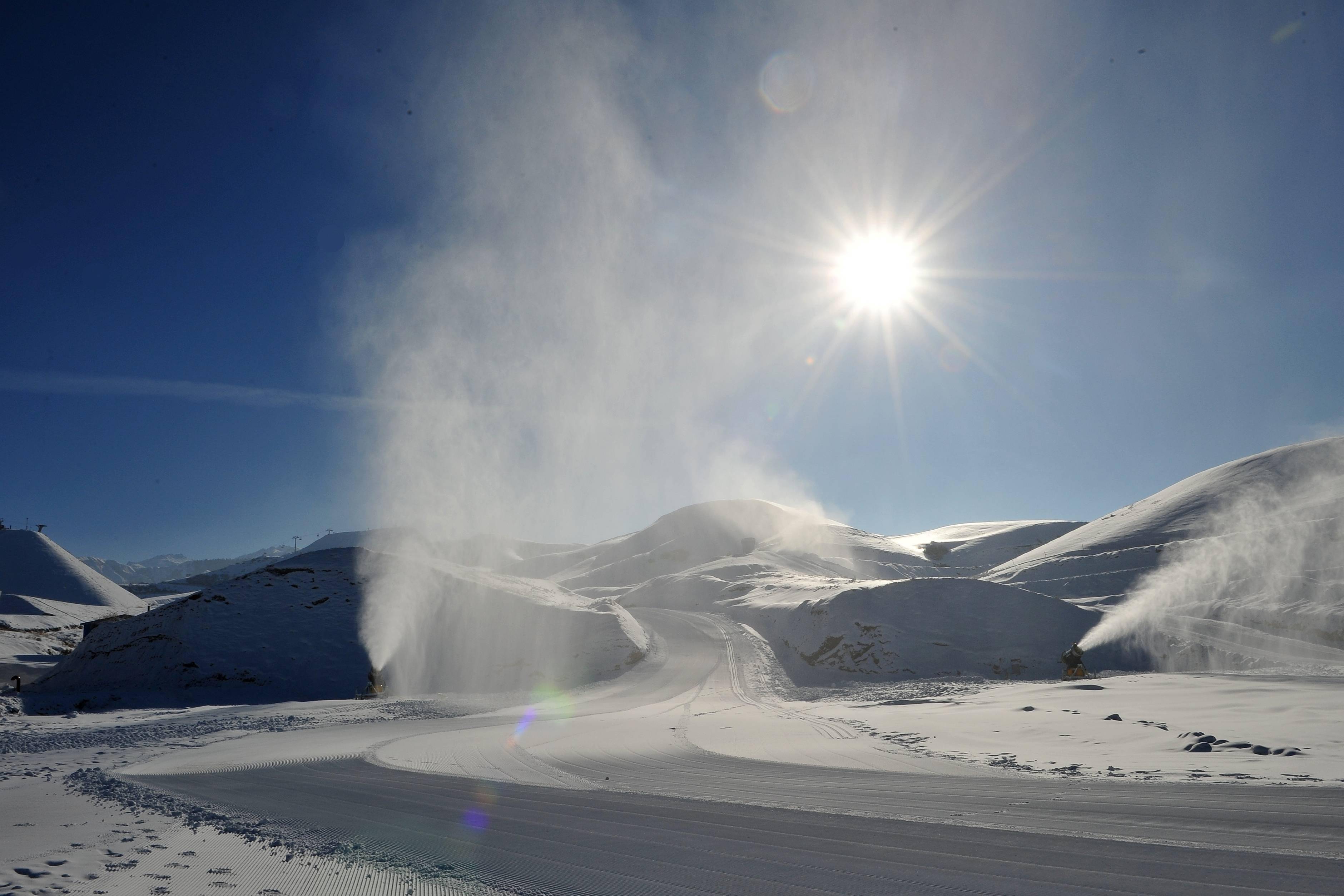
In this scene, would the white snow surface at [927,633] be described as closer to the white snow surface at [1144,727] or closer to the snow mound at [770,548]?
the white snow surface at [1144,727]

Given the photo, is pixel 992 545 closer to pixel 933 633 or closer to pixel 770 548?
pixel 770 548

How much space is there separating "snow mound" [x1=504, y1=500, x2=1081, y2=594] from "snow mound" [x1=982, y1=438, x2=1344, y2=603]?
92.4 feet

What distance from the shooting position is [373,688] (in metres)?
29.1

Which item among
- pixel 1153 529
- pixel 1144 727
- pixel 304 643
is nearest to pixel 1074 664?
pixel 1144 727

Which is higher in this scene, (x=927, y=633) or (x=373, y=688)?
(x=927, y=633)

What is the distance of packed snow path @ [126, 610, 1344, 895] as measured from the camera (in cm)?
498

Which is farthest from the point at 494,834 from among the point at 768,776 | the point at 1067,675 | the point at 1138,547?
the point at 1138,547

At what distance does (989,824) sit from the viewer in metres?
6.34

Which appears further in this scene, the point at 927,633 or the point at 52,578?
the point at 52,578

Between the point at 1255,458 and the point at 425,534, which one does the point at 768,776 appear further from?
the point at 1255,458

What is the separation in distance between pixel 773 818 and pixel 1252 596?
42036mm

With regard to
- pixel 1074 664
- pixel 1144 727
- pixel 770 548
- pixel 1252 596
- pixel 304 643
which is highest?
pixel 770 548

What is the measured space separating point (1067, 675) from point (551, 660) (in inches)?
958

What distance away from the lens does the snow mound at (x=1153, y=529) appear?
50.3m
